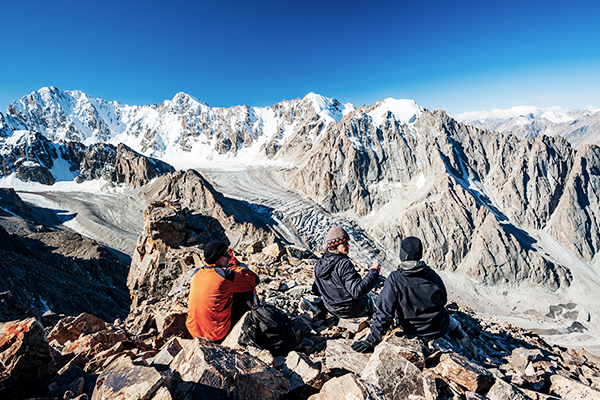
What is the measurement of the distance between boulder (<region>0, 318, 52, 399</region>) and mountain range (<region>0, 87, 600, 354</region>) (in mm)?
59702

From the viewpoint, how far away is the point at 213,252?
4531 millimetres

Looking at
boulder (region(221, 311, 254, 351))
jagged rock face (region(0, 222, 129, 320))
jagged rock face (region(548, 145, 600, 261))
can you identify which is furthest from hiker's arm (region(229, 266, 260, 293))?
jagged rock face (region(548, 145, 600, 261))

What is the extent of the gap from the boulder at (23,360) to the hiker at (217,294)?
182cm

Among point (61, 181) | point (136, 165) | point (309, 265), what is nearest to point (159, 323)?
point (309, 265)

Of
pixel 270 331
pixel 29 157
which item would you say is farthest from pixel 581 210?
pixel 29 157

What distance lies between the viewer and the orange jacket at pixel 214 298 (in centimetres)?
438

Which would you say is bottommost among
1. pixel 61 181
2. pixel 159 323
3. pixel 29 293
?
pixel 29 293

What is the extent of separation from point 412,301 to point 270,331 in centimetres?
223

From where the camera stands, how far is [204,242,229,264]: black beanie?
4.51m

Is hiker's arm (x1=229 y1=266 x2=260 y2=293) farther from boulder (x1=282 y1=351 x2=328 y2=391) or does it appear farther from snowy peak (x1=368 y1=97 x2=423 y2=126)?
snowy peak (x1=368 y1=97 x2=423 y2=126)

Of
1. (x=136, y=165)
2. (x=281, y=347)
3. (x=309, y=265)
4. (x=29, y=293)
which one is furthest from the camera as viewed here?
(x=136, y=165)

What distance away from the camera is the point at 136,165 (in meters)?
92.9

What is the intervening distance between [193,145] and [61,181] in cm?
7382

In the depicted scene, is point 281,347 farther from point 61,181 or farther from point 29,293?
point 61,181
